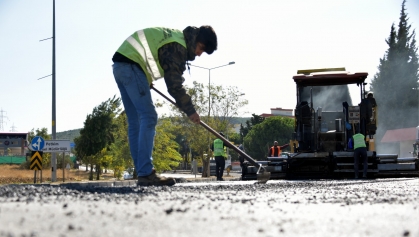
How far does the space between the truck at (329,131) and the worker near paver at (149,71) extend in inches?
295

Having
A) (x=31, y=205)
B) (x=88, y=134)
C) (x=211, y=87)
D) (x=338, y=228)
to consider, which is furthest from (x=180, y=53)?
(x=211, y=87)

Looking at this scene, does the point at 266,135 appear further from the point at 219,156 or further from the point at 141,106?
the point at 141,106

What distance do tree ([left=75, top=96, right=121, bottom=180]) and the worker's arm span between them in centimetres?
2747

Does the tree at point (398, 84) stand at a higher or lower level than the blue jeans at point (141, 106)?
higher

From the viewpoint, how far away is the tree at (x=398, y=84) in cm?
6172

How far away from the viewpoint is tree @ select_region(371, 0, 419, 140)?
6172 centimetres

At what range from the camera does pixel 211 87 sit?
1617 inches

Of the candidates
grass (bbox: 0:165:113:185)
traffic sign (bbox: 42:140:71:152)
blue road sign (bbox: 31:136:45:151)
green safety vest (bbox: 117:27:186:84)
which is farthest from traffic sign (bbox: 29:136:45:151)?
green safety vest (bbox: 117:27:186:84)

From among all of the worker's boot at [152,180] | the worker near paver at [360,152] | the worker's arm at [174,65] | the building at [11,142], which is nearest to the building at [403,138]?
the worker near paver at [360,152]

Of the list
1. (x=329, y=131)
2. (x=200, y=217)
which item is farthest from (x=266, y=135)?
(x=200, y=217)

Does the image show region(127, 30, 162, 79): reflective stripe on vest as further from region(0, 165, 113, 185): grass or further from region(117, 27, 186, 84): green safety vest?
Answer: region(0, 165, 113, 185): grass

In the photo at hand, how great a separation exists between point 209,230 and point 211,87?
38.6m

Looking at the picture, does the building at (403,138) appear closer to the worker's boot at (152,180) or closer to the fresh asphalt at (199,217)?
the worker's boot at (152,180)

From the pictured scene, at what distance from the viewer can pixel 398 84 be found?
203 ft
